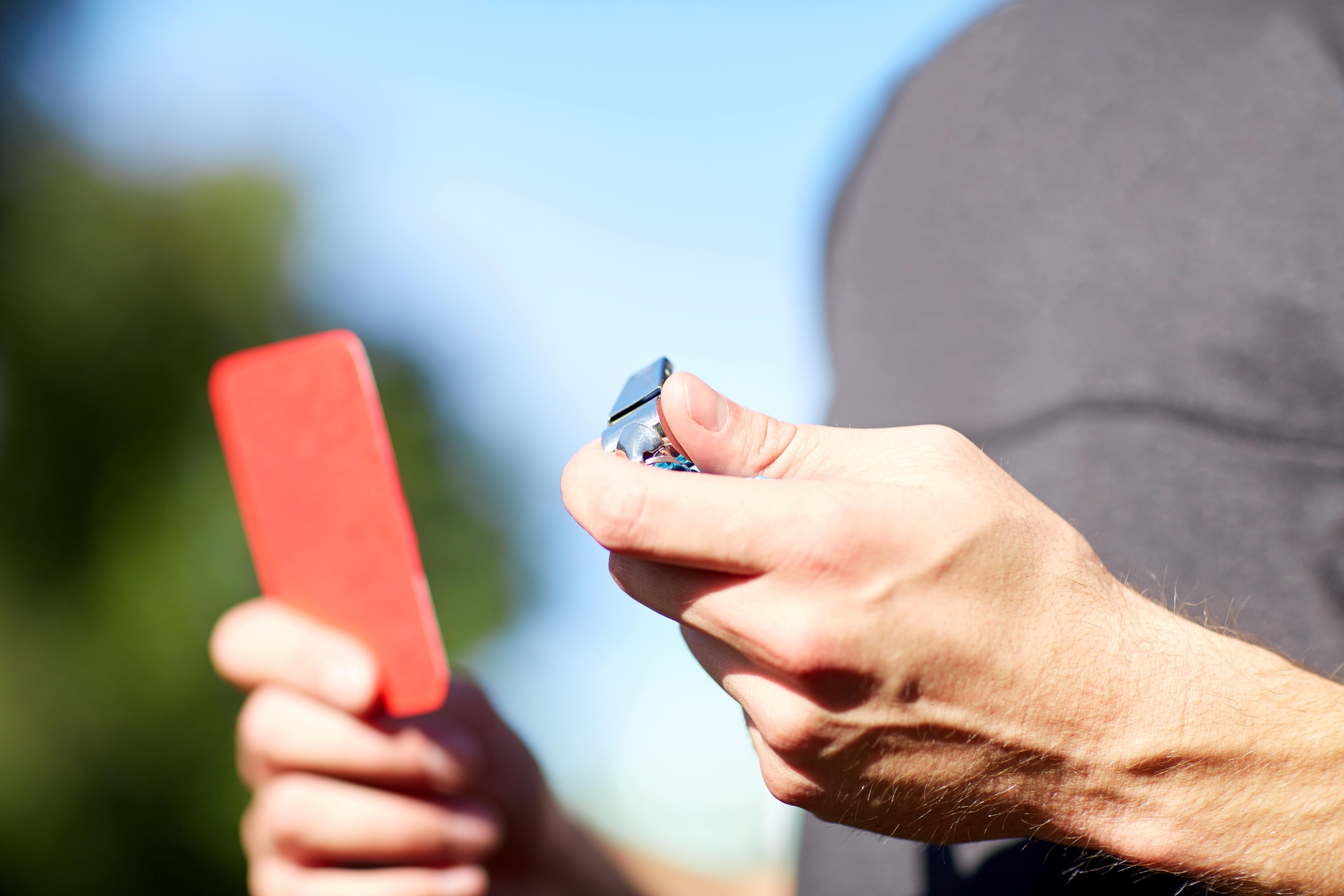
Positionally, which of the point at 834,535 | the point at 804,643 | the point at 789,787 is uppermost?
the point at 834,535

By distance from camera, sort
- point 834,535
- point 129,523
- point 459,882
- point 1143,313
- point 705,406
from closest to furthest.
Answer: point 834,535 < point 705,406 < point 459,882 < point 1143,313 < point 129,523

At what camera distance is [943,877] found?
1918 mm

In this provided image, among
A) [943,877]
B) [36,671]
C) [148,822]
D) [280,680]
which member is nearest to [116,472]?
[36,671]

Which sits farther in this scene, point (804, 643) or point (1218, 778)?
point (1218, 778)

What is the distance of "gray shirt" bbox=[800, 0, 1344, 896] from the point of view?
181 centimetres

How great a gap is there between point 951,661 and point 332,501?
4.56ft

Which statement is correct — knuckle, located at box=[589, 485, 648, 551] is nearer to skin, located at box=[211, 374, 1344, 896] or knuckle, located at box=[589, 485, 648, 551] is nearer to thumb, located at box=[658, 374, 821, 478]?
skin, located at box=[211, 374, 1344, 896]

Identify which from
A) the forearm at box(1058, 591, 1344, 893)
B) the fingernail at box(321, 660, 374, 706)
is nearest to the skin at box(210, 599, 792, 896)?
the fingernail at box(321, 660, 374, 706)

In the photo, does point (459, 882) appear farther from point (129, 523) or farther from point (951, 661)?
point (129, 523)

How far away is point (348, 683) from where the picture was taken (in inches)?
67.7

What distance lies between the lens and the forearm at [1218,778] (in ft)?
3.69

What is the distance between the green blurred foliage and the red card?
12.7m

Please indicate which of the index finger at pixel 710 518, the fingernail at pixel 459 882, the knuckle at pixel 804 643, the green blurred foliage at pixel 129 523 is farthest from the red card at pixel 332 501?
the green blurred foliage at pixel 129 523

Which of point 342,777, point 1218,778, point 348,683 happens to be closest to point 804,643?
point 1218,778
